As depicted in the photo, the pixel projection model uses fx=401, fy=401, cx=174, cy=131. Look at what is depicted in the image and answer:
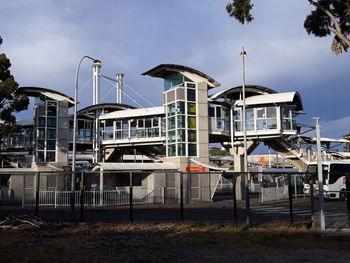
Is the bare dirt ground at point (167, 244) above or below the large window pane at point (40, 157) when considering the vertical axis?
below

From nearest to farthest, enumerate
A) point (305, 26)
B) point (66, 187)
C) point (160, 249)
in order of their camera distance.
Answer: point (160, 249) < point (305, 26) < point (66, 187)

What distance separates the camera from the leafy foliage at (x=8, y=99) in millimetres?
29797

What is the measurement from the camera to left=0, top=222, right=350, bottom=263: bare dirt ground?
9.42 meters

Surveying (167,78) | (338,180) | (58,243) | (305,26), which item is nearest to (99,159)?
(167,78)

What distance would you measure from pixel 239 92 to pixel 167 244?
31.6 m

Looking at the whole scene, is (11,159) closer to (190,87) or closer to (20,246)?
(190,87)

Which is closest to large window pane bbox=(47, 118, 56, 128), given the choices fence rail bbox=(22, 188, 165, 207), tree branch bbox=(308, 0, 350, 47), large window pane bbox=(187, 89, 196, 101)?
large window pane bbox=(187, 89, 196, 101)

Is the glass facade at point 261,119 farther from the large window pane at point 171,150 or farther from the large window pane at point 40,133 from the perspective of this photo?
the large window pane at point 40,133

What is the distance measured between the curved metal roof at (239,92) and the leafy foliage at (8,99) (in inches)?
700

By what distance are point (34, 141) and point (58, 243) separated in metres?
33.1

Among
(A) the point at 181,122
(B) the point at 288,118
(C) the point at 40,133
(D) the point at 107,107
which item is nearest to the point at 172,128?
(A) the point at 181,122

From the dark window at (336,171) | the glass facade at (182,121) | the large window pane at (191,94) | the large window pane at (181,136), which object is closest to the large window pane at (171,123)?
the glass facade at (182,121)

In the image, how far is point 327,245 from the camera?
1111cm

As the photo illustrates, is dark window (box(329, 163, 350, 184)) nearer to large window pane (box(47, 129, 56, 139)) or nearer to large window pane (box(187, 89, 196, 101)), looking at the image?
large window pane (box(187, 89, 196, 101))
